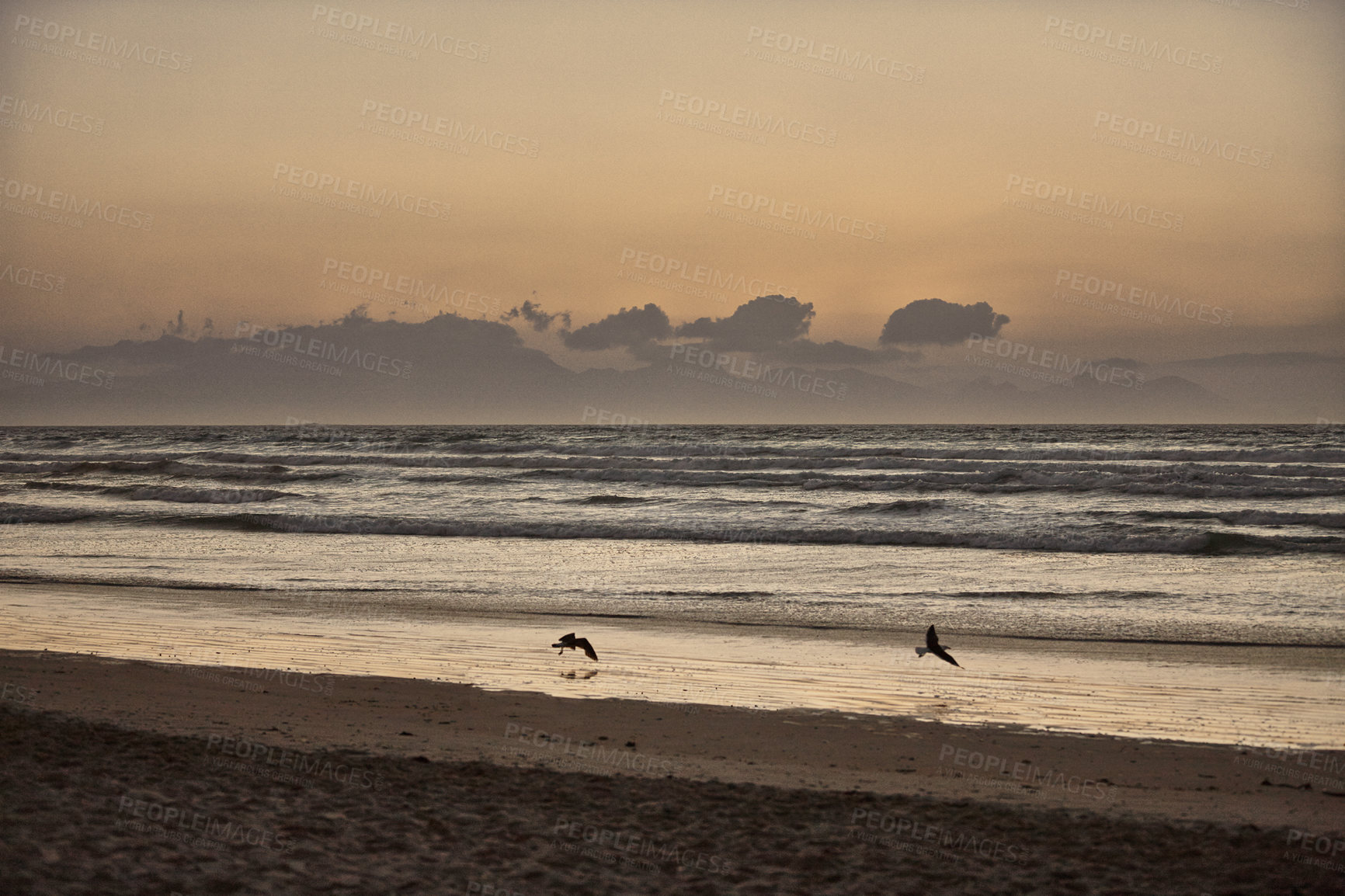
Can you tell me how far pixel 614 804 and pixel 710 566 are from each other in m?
12.7

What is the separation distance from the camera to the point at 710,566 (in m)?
18.7

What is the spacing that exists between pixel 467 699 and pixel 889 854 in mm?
4704

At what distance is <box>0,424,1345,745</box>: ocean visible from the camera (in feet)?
36.2

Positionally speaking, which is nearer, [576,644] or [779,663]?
[576,644]

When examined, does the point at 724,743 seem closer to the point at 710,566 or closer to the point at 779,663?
the point at 779,663

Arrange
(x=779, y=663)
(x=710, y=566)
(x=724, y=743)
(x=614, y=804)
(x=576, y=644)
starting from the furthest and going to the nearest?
(x=710, y=566)
(x=779, y=663)
(x=576, y=644)
(x=724, y=743)
(x=614, y=804)

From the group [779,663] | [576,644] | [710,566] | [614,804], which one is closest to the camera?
[614,804]

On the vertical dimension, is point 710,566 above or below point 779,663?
below

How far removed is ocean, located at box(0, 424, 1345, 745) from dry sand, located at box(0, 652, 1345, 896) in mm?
1212

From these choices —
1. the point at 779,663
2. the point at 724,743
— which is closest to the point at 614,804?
the point at 724,743

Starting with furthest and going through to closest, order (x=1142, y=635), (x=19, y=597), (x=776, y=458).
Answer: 1. (x=776, y=458)
2. (x=19, y=597)
3. (x=1142, y=635)

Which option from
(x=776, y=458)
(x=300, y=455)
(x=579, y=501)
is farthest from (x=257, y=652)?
(x=300, y=455)

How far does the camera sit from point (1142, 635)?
1205 centimetres

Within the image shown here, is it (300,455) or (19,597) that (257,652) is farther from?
(300,455)
